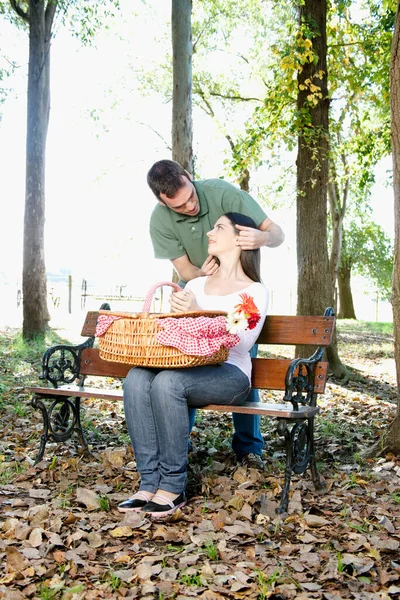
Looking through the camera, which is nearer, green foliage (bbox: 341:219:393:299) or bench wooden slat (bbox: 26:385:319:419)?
bench wooden slat (bbox: 26:385:319:419)

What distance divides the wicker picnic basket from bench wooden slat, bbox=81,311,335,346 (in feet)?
2.83

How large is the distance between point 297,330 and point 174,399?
113 cm

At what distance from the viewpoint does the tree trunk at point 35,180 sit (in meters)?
12.5

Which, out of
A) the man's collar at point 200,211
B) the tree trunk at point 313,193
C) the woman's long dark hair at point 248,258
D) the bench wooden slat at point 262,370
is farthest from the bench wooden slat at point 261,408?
the tree trunk at point 313,193

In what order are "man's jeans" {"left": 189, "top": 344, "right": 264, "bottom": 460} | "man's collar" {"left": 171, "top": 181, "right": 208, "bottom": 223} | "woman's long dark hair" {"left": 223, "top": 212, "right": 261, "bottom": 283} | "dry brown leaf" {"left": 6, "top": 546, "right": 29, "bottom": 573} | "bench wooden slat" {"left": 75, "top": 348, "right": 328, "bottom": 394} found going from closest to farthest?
"dry brown leaf" {"left": 6, "top": 546, "right": 29, "bottom": 573}, "bench wooden slat" {"left": 75, "top": 348, "right": 328, "bottom": 394}, "woman's long dark hair" {"left": 223, "top": 212, "right": 261, "bottom": 283}, "man's jeans" {"left": 189, "top": 344, "right": 264, "bottom": 460}, "man's collar" {"left": 171, "top": 181, "right": 208, "bottom": 223}

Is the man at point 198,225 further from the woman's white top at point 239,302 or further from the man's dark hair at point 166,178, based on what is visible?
the woman's white top at point 239,302

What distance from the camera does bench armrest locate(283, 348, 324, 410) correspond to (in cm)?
396

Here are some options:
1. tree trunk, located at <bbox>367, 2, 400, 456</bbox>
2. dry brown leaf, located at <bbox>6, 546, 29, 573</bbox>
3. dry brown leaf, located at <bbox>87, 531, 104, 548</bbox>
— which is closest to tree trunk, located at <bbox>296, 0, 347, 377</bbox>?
tree trunk, located at <bbox>367, 2, 400, 456</bbox>

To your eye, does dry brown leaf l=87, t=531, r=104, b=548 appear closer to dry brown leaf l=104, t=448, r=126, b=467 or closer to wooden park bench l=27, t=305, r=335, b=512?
wooden park bench l=27, t=305, r=335, b=512

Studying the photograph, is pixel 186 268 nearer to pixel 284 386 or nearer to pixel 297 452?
pixel 284 386

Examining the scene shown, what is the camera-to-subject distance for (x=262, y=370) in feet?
14.8

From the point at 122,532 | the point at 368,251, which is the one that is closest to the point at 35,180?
the point at 122,532

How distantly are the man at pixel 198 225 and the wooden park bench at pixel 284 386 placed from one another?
38 centimetres

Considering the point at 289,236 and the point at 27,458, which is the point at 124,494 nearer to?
the point at 27,458
